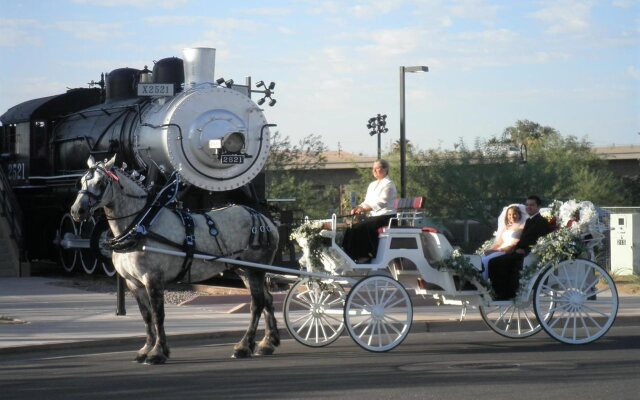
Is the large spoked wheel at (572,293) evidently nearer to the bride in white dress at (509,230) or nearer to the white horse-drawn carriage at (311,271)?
the white horse-drawn carriage at (311,271)

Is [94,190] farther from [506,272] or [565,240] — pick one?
[565,240]

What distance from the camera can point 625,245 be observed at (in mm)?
25250

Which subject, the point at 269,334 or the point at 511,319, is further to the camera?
the point at 511,319

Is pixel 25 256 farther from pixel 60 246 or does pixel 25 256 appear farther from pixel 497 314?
pixel 497 314

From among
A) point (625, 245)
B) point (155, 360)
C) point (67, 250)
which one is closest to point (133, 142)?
point (67, 250)

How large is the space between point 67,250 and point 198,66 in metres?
6.50

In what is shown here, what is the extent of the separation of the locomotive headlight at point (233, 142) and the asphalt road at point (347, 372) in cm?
707

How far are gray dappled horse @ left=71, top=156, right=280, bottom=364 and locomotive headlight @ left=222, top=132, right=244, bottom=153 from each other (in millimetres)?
7396

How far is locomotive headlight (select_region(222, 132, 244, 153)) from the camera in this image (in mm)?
19828

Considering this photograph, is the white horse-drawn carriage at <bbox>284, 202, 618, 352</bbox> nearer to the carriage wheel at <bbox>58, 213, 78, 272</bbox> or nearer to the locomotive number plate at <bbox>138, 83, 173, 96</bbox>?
the locomotive number plate at <bbox>138, 83, 173, 96</bbox>

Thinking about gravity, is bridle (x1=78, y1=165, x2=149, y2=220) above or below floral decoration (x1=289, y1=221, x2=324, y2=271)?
above

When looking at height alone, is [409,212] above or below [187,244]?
above

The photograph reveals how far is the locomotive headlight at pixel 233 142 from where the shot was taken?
19.8 meters

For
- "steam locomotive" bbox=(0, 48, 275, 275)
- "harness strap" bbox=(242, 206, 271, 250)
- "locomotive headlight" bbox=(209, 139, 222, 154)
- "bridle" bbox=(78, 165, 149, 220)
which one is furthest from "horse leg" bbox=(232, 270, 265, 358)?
"locomotive headlight" bbox=(209, 139, 222, 154)
